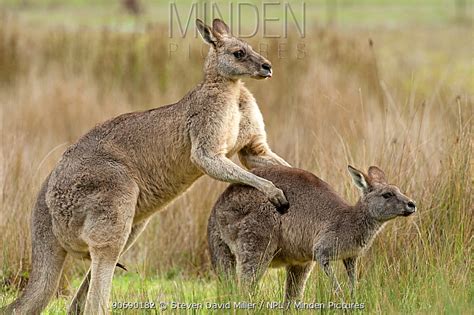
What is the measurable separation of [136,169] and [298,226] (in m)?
1.23

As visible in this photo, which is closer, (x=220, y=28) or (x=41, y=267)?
(x=41, y=267)

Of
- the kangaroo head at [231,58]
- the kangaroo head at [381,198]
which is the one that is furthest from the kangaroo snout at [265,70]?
the kangaroo head at [381,198]

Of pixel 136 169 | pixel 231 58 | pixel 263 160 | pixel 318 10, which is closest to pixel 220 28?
pixel 231 58

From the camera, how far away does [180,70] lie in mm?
14703

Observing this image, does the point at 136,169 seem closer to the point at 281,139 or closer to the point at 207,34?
the point at 207,34

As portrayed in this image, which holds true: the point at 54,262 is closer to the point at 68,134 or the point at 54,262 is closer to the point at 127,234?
the point at 127,234

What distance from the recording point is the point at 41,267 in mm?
7164

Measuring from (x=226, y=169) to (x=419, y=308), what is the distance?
1642 mm

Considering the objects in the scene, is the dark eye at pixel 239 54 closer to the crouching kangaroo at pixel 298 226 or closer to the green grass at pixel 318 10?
the crouching kangaroo at pixel 298 226

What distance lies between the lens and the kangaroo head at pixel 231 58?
24.7 ft

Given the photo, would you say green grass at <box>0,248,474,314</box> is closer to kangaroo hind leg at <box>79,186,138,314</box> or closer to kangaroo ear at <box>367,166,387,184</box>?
kangaroo hind leg at <box>79,186,138,314</box>

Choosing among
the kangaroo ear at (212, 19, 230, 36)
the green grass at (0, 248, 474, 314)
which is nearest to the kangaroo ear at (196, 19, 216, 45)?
the kangaroo ear at (212, 19, 230, 36)

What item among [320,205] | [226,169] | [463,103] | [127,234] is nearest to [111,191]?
[127,234]

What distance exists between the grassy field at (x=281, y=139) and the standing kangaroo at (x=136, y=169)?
0.38m
